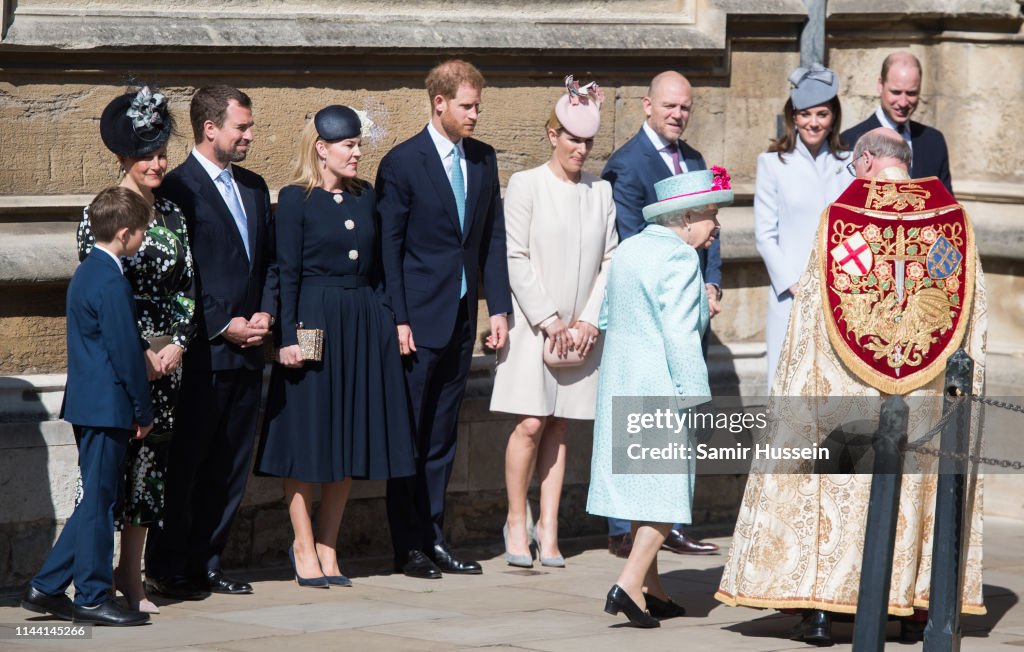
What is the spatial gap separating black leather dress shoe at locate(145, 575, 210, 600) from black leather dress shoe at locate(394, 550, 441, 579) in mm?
936

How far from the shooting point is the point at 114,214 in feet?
21.9

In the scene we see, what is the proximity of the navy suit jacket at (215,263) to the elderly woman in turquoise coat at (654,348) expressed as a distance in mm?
1474

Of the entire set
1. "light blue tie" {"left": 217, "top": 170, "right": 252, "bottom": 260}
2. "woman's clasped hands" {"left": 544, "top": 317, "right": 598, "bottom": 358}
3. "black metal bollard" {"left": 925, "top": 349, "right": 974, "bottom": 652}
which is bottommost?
"black metal bollard" {"left": 925, "top": 349, "right": 974, "bottom": 652}

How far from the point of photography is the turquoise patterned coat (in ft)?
22.6

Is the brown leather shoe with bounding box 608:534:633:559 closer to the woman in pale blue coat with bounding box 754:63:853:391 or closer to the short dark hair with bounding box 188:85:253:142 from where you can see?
the woman in pale blue coat with bounding box 754:63:853:391

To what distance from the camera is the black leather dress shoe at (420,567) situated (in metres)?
8.00

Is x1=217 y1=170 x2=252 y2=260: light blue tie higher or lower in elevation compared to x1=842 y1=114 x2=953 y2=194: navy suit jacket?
lower

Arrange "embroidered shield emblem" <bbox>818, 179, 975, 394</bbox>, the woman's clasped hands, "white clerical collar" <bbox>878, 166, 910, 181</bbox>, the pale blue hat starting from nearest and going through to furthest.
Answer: "embroidered shield emblem" <bbox>818, 179, 975, 394</bbox> → "white clerical collar" <bbox>878, 166, 910, 181</bbox> → the woman's clasped hands → the pale blue hat

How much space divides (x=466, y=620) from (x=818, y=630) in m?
1.30

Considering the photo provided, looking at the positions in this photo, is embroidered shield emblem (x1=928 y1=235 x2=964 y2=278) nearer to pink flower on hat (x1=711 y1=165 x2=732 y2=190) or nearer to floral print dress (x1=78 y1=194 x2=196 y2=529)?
pink flower on hat (x1=711 y1=165 x2=732 y2=190)

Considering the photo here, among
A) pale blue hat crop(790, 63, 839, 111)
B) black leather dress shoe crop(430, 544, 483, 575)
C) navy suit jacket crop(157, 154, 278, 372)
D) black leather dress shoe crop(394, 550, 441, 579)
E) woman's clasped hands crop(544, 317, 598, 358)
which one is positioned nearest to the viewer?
navy suit jacket crop(157, 154, 278, 372)

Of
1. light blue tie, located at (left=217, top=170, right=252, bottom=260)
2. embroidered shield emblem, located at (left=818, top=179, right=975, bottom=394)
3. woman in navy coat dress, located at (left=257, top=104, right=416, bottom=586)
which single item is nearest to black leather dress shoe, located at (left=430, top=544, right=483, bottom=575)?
woman in navy coat dress, located at (left=257, top=104, right=416, bottom=586)

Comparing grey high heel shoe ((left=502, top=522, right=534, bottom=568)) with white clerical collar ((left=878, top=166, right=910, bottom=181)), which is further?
grey high heel shoe ((left=502, top=522, right=534, bottom=568))

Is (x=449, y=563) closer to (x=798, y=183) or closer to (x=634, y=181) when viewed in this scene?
(x=634, y=181)
